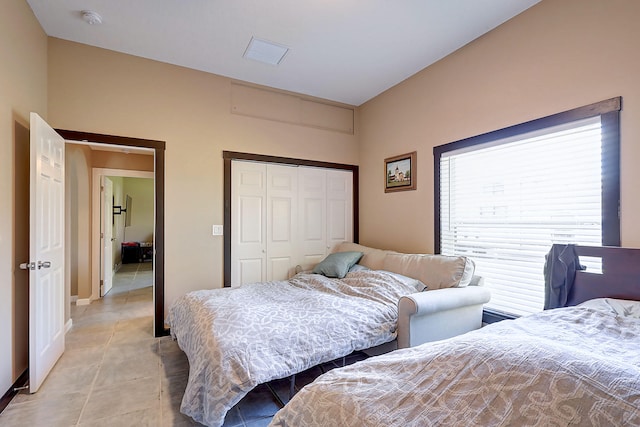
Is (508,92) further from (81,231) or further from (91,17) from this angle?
(81,231)

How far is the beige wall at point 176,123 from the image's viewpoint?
2.97 metres

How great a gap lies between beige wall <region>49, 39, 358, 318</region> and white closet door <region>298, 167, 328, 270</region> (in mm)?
603

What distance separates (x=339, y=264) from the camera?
346 centimetres

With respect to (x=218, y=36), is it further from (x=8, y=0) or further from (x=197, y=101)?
(x=8, y=0)

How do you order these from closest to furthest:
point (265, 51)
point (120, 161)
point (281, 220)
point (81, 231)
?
point (265, 51), point (281, 220), point (81, 231), point (120, 161)

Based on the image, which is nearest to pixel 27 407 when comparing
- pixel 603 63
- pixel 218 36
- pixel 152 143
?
pixel 152 143

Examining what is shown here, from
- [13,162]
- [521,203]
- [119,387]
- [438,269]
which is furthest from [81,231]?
[521,203]

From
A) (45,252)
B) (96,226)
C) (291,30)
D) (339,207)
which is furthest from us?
(96,226)

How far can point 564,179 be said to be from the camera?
7.59 feet

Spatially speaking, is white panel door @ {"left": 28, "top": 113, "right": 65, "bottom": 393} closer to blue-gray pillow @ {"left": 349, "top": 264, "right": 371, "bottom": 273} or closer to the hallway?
the hallway

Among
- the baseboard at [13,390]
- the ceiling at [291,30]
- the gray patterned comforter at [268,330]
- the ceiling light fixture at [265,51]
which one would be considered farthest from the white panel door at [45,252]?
the ceiling light fixture at [265,51]

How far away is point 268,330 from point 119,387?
4.24 ft

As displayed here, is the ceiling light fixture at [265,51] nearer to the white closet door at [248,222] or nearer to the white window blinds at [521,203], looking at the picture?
the white closet door at [248,222]

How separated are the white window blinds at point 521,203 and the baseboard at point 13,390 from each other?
3683 mm
